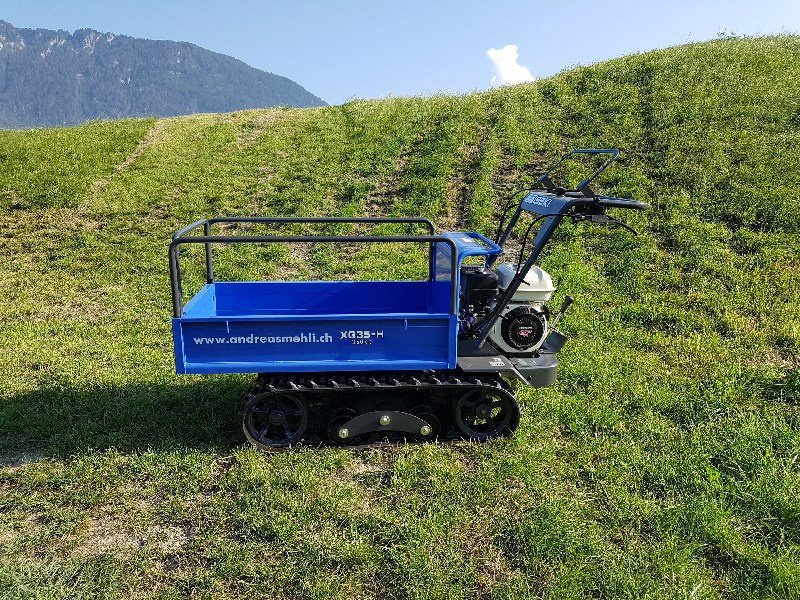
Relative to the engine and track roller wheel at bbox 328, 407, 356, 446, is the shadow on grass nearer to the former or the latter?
track roller wheel at bbox 328, 407, 356, 446

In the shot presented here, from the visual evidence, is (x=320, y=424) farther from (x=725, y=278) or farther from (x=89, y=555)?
(x=725, y=278)

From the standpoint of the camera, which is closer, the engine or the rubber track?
the rubber track

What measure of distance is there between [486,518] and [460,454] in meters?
0.94

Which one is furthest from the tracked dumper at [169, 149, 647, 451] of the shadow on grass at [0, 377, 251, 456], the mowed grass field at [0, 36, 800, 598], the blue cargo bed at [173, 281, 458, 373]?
the shadow on grass at [0, 377, 251, 456]

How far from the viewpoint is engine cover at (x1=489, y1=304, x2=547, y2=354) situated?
5953 millimetres

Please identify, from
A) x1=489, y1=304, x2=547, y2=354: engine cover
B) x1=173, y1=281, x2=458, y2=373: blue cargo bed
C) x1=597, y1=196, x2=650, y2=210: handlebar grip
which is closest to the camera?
x1=597, y1=196, x2=650, y2=210: handlebar grip

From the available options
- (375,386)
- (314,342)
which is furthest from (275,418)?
(375,386)

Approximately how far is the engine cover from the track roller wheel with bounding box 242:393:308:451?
209cm

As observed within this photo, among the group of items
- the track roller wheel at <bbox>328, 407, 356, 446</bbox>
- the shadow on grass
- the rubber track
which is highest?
the rubber track

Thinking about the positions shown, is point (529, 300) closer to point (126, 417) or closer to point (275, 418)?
point (275, 418)

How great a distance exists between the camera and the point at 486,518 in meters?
4.62

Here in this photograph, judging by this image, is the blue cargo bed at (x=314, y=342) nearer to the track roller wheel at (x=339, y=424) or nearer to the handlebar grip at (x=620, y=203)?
the track roller wheel at (x=339, y=424)

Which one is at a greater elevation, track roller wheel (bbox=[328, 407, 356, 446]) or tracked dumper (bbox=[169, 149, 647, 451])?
tracked dumper (bbox=[169, 149, 647, 451])

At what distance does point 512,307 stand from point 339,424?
212 centimetres
